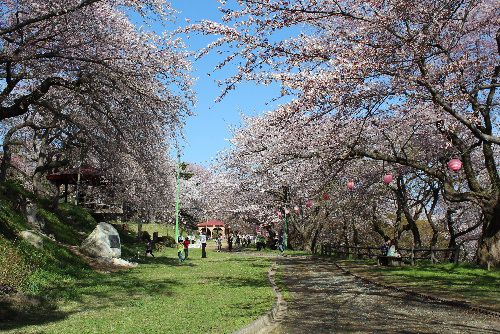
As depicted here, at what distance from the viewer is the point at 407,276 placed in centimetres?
1823

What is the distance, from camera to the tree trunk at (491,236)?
17953 millimetres

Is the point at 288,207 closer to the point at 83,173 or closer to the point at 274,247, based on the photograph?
the point at 274,247

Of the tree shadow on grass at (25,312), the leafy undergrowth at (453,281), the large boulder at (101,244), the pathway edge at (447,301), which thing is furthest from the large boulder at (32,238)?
the leafy undergrowth at (453,281)

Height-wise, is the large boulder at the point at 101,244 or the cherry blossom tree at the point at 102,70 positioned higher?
the cherry blossom tree at the point at 102,70

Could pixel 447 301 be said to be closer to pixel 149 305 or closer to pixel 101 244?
pixel 149 305

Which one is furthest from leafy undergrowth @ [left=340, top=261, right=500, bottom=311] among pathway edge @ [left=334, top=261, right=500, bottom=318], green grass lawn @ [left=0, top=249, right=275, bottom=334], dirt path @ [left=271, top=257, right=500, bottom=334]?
green grass lawn @ [left=0, top=249, right=275, bottom=334]

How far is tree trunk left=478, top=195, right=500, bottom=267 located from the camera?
18.0 m

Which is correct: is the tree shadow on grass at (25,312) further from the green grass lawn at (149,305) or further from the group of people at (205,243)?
the group of people at (205,243)

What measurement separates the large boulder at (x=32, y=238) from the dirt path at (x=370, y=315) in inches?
359

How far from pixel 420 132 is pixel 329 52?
1217cm

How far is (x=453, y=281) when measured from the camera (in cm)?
1623

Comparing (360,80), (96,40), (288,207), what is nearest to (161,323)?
(360,80)

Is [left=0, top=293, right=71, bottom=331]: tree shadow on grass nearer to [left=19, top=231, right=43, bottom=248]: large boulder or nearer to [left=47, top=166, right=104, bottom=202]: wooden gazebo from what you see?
[left=19, top=231, right=43, bottom=248]: large boulder

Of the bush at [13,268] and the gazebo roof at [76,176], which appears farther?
the gazebo roof at [76,176]
